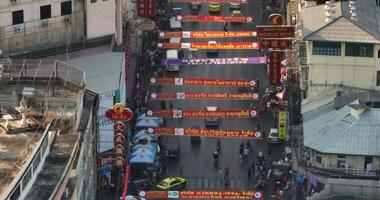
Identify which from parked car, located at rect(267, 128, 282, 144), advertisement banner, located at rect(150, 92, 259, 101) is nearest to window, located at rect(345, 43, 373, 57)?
parked car, located at rect(267, 128, 282, 144)

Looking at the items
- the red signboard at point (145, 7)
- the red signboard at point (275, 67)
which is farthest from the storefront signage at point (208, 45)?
the red signboard at point (275, 67)

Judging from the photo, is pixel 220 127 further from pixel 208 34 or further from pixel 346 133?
pixel 346 133

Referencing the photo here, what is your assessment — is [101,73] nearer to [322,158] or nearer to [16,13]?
[16,13]

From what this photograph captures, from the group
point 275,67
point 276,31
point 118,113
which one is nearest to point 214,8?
point 275,67

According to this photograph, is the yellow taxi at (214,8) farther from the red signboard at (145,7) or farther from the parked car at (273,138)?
the parked car at (273,138)

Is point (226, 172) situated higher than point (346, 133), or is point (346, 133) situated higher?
point (346, 133)

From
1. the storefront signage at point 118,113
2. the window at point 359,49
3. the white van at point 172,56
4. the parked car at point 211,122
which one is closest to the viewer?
the storefront signage at point 118,113
